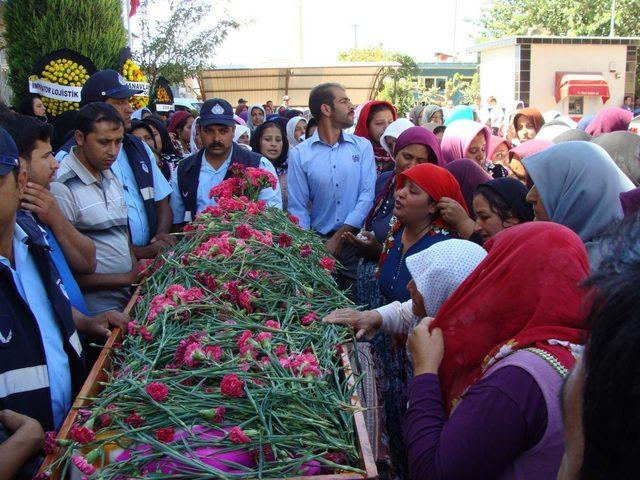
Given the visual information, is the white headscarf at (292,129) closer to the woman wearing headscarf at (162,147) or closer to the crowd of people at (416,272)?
the woman wearing headscarf at (162,147)

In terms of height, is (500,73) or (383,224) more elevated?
(500,73)

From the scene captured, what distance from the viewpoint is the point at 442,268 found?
2.17 m

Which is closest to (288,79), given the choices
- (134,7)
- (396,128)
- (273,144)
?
(134,7)

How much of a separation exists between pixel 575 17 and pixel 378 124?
25231mm

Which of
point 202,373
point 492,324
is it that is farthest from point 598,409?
point 202,373

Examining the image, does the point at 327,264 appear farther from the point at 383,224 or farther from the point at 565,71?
the point at 565,71

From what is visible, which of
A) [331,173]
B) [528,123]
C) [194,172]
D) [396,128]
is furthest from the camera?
[528,123]

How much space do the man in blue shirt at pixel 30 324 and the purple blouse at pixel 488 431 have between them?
1.27 m

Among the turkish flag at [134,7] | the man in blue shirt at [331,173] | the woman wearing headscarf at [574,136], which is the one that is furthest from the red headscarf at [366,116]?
the turkish flag at [134,7]

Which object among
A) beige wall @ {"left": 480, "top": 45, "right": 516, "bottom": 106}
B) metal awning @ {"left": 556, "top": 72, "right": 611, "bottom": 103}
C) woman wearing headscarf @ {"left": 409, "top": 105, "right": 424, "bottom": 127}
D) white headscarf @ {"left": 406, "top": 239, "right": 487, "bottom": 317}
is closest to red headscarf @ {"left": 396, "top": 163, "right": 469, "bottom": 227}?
white headscarf @ {"left": 406, "top": 239, "right": 487, "bottom": 317}

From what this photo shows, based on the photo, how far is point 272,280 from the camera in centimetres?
269

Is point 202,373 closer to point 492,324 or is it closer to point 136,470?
point 136,470

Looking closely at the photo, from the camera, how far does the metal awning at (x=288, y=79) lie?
803 inches

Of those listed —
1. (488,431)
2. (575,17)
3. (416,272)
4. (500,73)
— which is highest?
(575,17)
